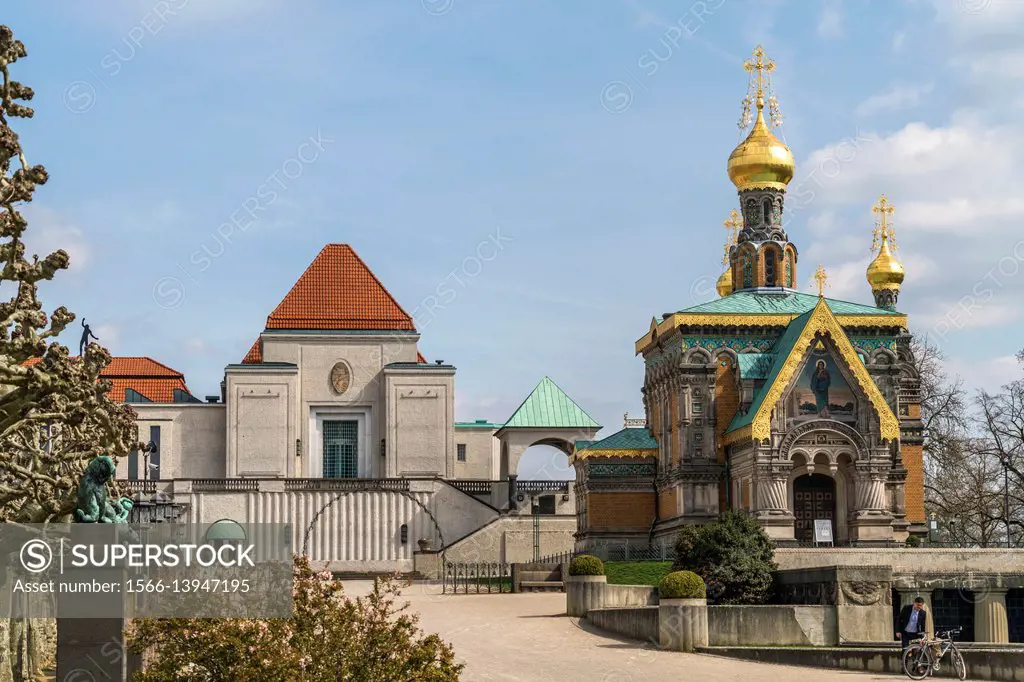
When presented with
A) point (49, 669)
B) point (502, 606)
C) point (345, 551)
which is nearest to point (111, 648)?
point (49, 669)

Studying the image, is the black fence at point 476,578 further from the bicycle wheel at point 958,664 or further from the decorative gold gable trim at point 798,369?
the bicycle wheel at point 958,664

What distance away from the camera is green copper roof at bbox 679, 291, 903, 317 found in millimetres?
56562

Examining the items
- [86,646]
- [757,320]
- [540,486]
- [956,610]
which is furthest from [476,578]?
[86,646]

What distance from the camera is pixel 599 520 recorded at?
191 feet

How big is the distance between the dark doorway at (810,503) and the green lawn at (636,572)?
560cm

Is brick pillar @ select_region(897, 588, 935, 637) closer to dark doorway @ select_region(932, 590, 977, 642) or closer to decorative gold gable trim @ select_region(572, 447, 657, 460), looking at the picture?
dark doorway @ select_region(932, 590, 977, 642)

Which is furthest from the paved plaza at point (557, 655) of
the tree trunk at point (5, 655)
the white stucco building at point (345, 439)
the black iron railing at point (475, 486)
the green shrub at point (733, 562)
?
the black iron railing at point (475, 486)

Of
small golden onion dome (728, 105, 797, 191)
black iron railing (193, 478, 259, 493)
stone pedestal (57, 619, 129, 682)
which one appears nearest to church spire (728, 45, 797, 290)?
small golden onion dome (728, 105, 797, 191)

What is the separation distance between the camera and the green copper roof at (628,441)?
Answer: 5878cm

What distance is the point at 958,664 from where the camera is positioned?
1142 inches

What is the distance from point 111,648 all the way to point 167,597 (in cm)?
363

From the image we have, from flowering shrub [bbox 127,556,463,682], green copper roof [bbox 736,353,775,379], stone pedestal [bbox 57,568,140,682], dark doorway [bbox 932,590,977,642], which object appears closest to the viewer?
stone pedestal [bbox 57,568,140,682]

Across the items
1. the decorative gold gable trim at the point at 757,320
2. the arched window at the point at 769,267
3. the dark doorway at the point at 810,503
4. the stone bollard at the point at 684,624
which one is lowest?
the stone bollard at the point at 684,624

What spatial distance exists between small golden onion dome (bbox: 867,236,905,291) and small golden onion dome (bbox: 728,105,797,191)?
1510 cm
